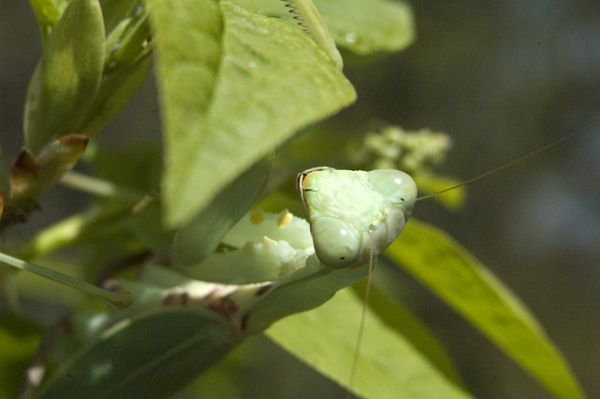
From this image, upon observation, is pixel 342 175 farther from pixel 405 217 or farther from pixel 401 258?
pixel 401 258

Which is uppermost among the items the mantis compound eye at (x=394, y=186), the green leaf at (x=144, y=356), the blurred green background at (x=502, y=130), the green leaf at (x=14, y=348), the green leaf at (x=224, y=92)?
the green leaf at (x=224, y=92)

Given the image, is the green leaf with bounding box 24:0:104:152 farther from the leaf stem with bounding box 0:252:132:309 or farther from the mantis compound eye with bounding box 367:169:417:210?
the mantis compound eye with bounding box 367:169:417:210

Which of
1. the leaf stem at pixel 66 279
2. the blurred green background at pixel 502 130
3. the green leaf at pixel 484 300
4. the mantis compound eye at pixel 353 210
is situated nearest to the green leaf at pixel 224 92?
the mantis compound eye at pixel 353 210

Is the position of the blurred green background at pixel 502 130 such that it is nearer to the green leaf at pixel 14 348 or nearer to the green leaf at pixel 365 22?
the green leaf at pixel 365 22

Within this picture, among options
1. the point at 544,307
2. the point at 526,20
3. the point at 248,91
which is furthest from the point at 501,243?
the point at 248,91

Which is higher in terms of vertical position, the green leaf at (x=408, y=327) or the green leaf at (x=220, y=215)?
the green leaf at (x=220, y=215)

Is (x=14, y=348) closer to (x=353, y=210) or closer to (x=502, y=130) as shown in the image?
(x=353, y=210)
